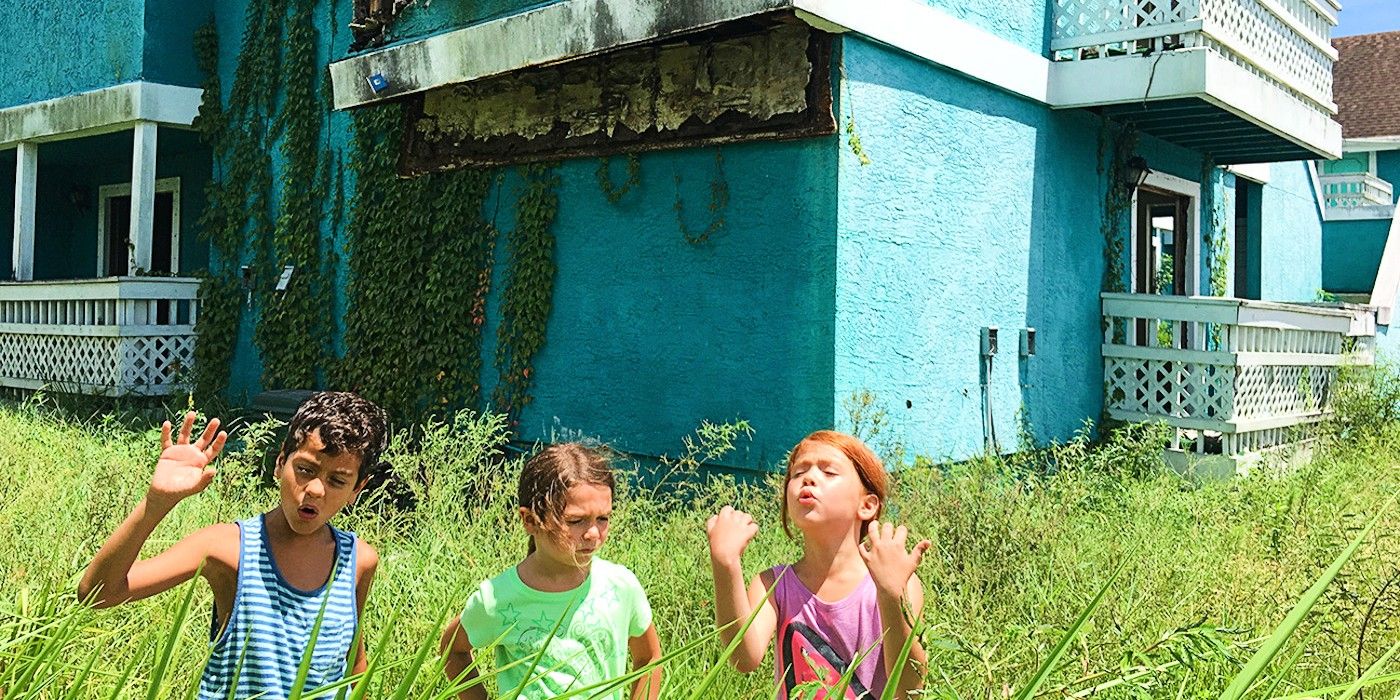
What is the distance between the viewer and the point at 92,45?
459 inches

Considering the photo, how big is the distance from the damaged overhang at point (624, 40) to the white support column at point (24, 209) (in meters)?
5.66

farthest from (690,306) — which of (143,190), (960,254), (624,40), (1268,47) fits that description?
(143,190)

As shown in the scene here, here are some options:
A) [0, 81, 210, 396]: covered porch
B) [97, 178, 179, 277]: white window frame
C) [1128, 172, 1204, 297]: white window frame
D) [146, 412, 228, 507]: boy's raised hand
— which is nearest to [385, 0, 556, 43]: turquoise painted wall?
[0, 81, 210, 396]: covered porch

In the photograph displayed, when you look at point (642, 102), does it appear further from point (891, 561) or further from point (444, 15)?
point (891, 561)

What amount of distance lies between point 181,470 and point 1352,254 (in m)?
17.9

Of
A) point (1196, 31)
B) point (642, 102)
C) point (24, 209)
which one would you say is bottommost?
point (24, 209)

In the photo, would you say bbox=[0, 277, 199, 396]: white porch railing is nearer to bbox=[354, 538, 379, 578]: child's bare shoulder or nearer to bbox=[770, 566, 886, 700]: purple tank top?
bbox=[354, 538, 379, 578]: child's bare shoulder

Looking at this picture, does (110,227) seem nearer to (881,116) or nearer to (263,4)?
(263,4)

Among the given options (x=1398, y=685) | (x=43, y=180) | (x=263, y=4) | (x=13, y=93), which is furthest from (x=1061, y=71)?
(x=43, y=180)

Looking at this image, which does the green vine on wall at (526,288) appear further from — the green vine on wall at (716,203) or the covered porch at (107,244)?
the covered porch at (107,244)

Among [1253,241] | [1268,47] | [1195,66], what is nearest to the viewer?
[1195,66]

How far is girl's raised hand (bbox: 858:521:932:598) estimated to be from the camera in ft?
7.35

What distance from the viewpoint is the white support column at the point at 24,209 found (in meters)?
12.1

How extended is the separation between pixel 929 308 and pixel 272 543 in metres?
5.30
